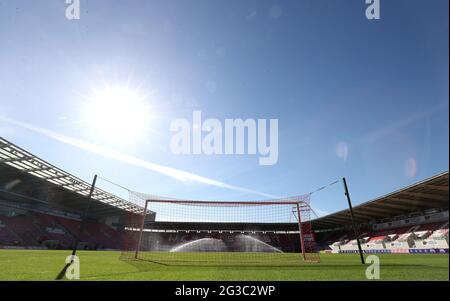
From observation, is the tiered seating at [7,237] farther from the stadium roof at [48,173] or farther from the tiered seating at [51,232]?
the stadium roof at [48,173]

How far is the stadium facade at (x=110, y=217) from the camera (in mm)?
28156

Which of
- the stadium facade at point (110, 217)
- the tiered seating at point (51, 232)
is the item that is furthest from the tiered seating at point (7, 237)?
the tiered seating at point (51, 232)

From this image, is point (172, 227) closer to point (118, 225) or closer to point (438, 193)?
point (118, 225)

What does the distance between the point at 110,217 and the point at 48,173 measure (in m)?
27.7

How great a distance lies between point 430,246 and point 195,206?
1068 inches

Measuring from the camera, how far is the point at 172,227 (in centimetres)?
5722

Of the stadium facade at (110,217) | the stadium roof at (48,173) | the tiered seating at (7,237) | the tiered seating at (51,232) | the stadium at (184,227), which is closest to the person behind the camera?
the stadium at (184,227)

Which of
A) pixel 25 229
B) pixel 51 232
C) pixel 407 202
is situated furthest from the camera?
pixel 51 232

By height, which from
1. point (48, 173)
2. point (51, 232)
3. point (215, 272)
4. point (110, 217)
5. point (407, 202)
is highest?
point (48, 173)

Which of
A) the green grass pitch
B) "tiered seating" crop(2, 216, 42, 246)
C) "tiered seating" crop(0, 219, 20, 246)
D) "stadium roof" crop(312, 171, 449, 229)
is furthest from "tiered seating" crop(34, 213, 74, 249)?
"stadium roof" crop(312, 171, 449, 229)

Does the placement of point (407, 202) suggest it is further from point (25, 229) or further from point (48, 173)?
point (25, 229)

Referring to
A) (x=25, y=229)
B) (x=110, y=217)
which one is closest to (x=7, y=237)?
(x=25, y=229)

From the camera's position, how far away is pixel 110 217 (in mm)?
55812
